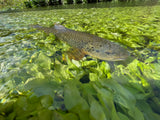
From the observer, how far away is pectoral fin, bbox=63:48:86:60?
1.69m

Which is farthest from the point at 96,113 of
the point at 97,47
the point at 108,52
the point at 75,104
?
the point at 97,47

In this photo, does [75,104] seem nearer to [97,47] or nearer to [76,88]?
[76,88]

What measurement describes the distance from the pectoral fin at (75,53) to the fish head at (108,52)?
176 mm

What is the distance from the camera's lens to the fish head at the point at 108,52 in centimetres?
158

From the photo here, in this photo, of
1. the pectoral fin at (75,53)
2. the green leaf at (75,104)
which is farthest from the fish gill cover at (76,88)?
the pectoral fin at (75,53)

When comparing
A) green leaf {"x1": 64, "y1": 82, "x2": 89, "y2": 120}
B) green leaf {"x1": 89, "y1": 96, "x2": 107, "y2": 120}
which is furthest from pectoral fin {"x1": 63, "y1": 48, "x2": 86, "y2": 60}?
green leaf {"x1": 89, "y1": 96, "x2": 107, "y2": 120}

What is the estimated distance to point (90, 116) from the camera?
0.65 meters

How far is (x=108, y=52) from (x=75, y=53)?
1.99 feet

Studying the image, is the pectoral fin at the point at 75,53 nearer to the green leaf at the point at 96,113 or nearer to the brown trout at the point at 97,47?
the brown trout at the point at 97,47

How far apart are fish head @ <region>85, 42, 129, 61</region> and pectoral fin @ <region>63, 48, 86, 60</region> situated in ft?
0.58

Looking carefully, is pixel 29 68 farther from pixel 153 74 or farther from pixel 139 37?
pixel 139 37

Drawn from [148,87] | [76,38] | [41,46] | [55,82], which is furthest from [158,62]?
→ [41,46]

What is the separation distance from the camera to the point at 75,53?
1834 millimetres

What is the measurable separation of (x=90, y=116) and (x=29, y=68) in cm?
112
